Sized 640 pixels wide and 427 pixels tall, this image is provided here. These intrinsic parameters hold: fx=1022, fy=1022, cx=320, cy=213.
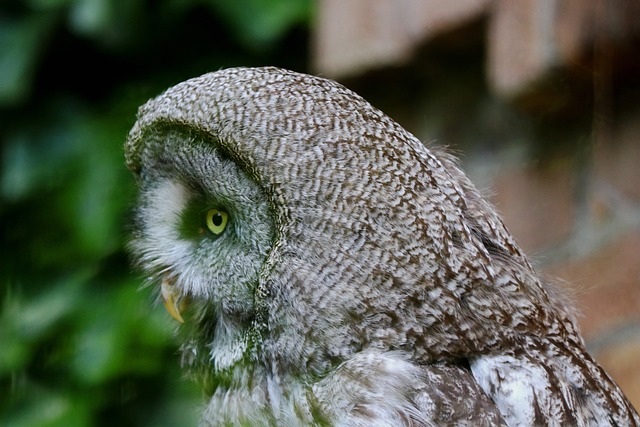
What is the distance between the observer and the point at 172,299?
152cm

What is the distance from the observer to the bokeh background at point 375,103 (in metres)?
1.75

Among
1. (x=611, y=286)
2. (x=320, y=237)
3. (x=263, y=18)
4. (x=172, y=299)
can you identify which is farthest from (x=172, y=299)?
(x=263, y=18)

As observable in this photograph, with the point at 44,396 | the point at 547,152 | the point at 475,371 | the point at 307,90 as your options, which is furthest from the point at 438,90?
the point at 44,396

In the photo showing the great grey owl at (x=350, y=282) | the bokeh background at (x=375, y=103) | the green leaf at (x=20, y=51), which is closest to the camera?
the great grey owl at (x=350, y=282)

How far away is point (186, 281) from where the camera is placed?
151 cm

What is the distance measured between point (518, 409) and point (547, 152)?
44.2 inches

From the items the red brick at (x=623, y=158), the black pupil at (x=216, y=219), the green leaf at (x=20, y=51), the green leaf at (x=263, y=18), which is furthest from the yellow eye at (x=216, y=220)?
the green leaf at (x=20, y=51)

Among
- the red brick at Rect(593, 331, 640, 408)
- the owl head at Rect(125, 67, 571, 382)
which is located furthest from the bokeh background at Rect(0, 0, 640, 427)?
the owl head at Rect(125, 67, 571, 382)

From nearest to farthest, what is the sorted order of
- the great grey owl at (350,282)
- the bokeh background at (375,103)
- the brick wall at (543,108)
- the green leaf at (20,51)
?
the great grey owl at (350,282) → the bokeh background at (375,103) → the brick wall at (543,108) → the green leaf at (20,51)

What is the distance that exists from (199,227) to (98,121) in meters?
1.25

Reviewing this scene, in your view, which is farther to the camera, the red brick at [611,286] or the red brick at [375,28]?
the red brick at [375,28]

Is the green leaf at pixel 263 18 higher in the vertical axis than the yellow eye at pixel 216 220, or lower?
higher

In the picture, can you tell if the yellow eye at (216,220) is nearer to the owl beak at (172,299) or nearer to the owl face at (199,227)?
the owl face at (199,227)

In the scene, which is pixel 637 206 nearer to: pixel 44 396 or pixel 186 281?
pixel 186 281
